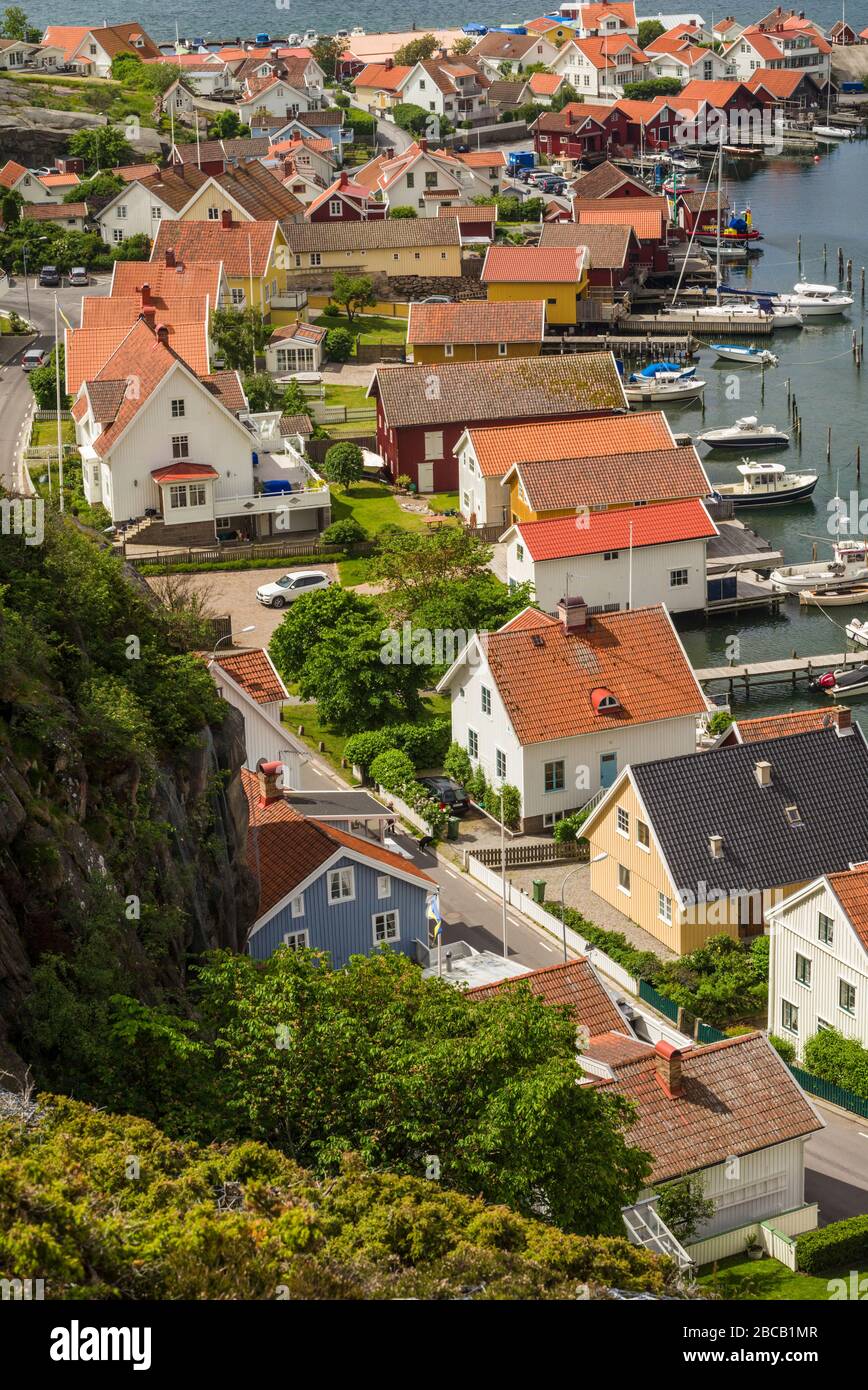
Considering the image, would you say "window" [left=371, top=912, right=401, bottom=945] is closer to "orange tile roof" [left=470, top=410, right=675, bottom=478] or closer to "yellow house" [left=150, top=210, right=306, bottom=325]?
"orange tile roof" [left=470, top=410, right=675, bottom=478]

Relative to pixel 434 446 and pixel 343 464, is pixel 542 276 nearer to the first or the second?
pixel 434 446

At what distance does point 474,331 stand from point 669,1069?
6707 centimetres

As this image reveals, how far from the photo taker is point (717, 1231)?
117 ft

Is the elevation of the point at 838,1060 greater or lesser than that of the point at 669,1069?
greater

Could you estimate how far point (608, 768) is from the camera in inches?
2156

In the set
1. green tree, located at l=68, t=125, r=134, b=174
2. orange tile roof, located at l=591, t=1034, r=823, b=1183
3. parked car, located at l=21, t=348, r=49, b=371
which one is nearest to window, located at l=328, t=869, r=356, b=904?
orange tile roof, located at l=591, t=1034, r=823, b=1183

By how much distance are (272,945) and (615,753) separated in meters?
15.3

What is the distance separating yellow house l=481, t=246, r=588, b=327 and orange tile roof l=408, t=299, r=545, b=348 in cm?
1085

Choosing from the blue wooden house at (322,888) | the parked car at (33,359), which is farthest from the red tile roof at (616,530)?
the parked car at (33,359)

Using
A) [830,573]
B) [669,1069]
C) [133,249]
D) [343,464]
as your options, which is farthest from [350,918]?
[133,249]

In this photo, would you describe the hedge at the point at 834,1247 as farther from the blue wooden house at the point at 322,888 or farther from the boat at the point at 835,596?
the boat at the point at 835,596

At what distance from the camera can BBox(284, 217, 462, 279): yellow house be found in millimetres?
111312

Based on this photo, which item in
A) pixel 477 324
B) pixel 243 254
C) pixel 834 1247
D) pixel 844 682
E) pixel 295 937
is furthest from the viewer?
pixel 243 254
